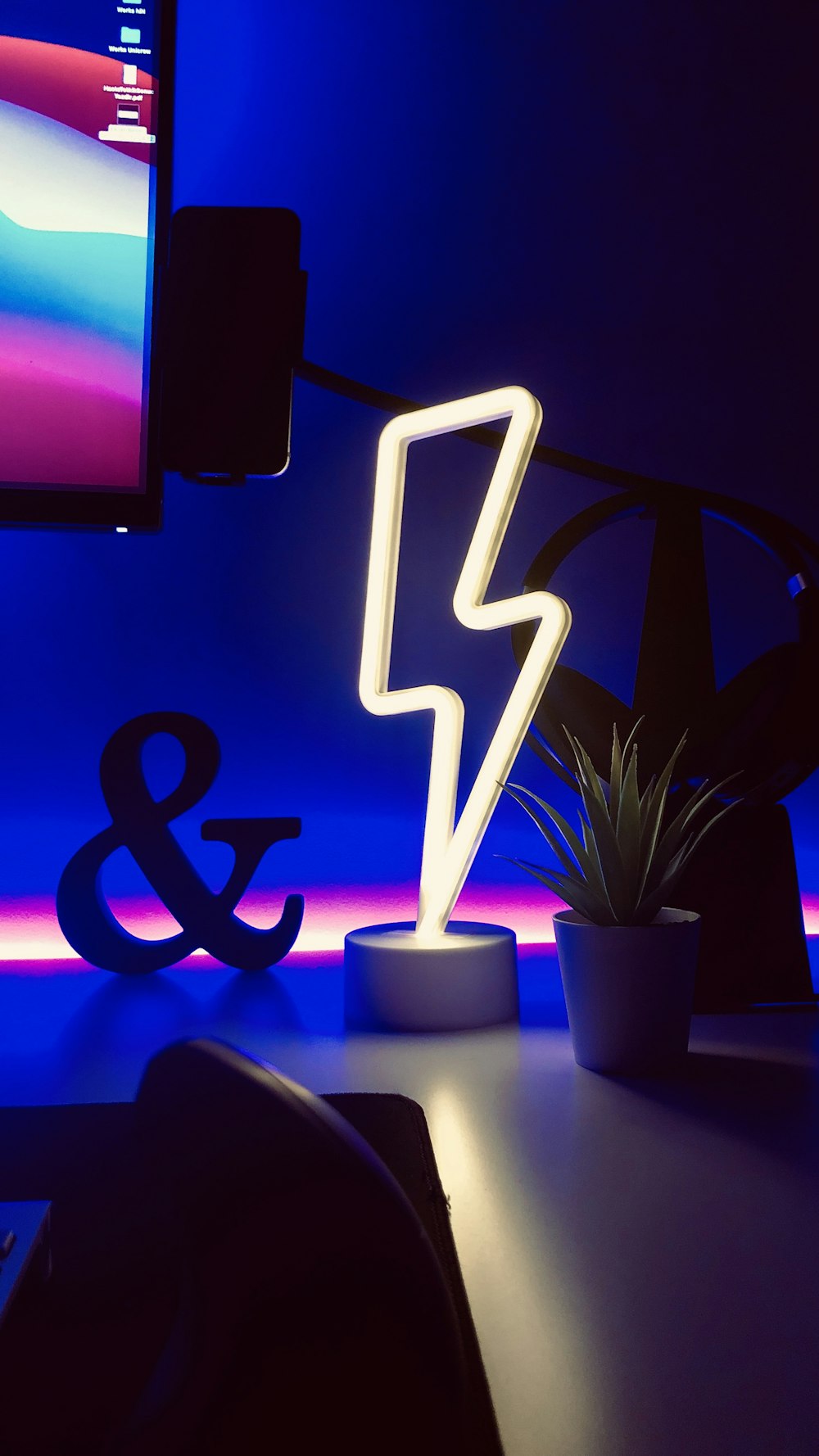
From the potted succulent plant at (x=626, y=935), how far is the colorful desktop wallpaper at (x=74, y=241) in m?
0.56

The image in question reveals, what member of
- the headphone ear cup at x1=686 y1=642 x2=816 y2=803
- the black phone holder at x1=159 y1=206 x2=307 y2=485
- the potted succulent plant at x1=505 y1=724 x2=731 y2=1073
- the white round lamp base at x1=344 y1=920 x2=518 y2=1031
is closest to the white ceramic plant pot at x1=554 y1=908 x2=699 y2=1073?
the potted succulent plant at x1=505 y1=724 x2=731 y2=1073

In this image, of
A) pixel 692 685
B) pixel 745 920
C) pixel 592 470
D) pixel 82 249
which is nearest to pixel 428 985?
pixel 745 920

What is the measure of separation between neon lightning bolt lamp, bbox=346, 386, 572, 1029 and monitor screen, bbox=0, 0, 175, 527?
239mm

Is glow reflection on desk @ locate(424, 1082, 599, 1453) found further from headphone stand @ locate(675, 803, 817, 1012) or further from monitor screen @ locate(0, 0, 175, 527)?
monitor screen @ locate(0, 0, 175, 527)

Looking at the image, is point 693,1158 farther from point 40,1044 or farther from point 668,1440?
point 40,1044

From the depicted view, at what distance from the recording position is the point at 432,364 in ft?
4.09

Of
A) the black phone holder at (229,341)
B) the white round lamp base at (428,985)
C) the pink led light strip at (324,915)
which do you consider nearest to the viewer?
the white round lamp base at (428,985)

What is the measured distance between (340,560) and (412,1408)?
1070 mm

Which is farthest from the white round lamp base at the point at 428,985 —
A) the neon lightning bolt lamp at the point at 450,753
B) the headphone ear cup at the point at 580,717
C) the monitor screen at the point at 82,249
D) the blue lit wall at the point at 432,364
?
the monitor screen at the point at 82,249

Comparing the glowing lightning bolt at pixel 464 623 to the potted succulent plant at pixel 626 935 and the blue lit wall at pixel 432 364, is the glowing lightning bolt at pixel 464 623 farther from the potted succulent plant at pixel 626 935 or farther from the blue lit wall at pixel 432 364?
the blue lit wall at pixel 432 364

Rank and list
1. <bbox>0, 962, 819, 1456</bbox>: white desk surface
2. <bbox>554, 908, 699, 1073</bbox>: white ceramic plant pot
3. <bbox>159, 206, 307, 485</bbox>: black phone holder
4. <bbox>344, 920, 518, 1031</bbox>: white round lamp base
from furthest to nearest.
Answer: <bbox>159, 206, 307, 485</bbox>: black phone holder < <bbox>344, 920, 518, 1031</bbox>: white round lamp base < <bbox>554, 908, 699, 1073</bbox>: white ceramic plant pot < <bbox>0, 962, 819, 1456</bbox>: white desk surface

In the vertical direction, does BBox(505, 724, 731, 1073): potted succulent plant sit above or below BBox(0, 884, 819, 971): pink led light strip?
above

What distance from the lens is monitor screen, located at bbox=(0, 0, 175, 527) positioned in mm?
911

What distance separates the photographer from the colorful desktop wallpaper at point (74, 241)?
91cm
